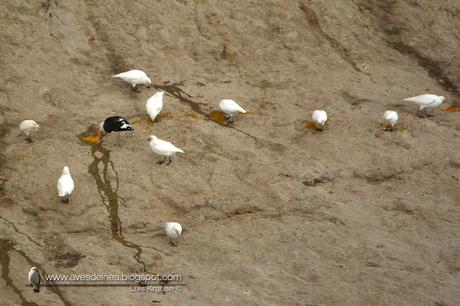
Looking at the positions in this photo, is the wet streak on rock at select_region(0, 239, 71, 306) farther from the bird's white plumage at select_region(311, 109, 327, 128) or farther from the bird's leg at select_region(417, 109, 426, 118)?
the bird's leg at select_region(417, 109, 426, 118)

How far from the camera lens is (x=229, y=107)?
12.3 metres

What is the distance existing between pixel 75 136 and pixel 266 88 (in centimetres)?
412

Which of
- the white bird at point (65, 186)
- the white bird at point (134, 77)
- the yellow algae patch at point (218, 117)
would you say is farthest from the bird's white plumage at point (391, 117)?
the white bird at point (65, 186)

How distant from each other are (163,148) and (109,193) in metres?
1.14

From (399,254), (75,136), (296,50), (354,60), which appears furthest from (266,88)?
(399,254)

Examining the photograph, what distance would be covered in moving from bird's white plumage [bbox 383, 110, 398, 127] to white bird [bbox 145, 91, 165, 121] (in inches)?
162

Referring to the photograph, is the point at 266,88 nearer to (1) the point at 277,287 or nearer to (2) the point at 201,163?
(2) the point at 201,163

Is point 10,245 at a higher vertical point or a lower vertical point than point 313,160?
lower

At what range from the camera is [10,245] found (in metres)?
9.28

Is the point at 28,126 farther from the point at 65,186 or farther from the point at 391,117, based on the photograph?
the point at 391,117

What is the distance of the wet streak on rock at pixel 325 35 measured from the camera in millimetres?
14898

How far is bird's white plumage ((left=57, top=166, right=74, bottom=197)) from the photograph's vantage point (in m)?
9.98

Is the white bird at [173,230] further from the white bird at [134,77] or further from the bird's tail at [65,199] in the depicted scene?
the white bird at [134,77]

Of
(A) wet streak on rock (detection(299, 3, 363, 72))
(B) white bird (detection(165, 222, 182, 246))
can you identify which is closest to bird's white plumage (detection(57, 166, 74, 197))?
(B) white bird (detection(165, 222, 182, 246))
